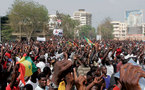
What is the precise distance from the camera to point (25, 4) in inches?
1725

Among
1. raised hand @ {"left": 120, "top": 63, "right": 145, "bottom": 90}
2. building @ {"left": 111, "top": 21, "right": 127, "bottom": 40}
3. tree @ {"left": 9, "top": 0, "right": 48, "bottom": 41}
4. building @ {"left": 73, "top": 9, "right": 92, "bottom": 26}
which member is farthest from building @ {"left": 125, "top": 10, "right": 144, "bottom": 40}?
building @ {"left": 73, "top": 9, "right": 92, "bottom": 26}

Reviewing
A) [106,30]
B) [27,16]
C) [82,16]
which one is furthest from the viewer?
[82,16]

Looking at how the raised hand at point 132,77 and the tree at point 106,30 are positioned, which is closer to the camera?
the raised hand at point 132,77

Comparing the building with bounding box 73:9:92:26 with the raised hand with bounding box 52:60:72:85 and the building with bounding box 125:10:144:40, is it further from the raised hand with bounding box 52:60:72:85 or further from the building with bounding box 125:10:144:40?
the raised hand with bounding box 52:60:72:85

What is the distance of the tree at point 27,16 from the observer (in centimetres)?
4334

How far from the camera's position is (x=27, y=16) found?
44156 mm

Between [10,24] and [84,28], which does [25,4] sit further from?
[84,28]

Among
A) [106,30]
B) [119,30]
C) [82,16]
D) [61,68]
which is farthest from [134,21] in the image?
[82,16]

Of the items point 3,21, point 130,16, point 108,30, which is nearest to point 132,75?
point 3,21

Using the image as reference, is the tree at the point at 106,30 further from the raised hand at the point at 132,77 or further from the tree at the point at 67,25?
the raised hand at the point at 132,77

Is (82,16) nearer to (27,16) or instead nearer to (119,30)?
(119,30)

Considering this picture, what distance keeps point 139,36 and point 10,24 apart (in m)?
41.0

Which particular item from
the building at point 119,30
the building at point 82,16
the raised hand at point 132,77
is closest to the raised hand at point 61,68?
the raised hand at point 132,77

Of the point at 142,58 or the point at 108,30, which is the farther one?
the point at 108,30
